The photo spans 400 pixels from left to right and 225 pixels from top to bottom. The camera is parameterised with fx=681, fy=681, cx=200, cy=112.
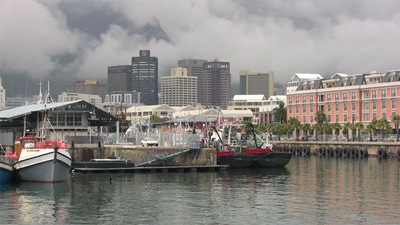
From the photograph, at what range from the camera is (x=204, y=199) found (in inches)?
2283

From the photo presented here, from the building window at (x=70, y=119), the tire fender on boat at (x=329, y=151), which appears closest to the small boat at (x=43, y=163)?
the building window at (x=70, y=119)

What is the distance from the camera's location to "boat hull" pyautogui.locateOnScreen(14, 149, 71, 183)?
67.0m

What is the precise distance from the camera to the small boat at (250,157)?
305 ft

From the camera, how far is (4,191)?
62.4 meters

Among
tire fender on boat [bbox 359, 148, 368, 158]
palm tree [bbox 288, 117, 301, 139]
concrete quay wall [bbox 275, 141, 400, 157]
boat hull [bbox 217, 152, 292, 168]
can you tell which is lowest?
boat hull [bbox 217, 152, 292, 168]

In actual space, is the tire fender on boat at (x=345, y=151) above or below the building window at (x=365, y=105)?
below

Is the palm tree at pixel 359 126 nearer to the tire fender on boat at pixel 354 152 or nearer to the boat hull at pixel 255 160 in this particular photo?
the tire fender on boat at pixel 354 152

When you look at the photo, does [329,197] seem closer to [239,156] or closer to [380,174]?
[380,174]

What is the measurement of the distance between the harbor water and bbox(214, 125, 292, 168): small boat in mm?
10032

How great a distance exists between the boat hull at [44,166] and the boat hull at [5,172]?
71cm

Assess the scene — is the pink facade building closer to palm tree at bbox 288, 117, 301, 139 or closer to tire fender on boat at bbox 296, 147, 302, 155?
palm tree at bbox 288, 117, 301, 139

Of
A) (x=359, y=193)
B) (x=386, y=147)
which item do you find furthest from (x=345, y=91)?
(x=359, y=193)

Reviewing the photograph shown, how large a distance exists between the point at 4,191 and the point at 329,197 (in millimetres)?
29356

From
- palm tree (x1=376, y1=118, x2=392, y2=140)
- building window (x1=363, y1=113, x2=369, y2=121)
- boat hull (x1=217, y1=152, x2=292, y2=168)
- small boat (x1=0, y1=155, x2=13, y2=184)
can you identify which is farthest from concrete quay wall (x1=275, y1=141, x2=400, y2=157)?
small boat (x1=0, y1=155, x2=13, y2=184)
